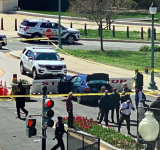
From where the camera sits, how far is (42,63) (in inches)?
1201

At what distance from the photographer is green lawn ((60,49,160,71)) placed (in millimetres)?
36250

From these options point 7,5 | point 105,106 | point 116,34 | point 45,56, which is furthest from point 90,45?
point 105,106

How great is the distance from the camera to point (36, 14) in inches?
2352

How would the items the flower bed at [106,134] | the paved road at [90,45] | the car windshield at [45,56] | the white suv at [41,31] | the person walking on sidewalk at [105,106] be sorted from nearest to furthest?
1. the flower bed at [106,134]
2. the person walking on sidewalk at [105,106]
3. the car windshield at [45,56]
4. the paved road at [90,45]
5. the white suv at [41,31]

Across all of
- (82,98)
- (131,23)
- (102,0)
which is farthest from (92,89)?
(131,23)

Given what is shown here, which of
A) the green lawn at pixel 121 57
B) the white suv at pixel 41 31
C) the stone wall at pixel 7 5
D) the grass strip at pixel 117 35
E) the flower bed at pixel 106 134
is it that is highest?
the stone wall at pixel 7 5

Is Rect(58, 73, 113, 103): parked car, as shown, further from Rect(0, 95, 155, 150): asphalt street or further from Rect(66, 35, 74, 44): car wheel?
Rect(66, 35, 74, 44): car wheel

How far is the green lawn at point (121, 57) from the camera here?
119 feet

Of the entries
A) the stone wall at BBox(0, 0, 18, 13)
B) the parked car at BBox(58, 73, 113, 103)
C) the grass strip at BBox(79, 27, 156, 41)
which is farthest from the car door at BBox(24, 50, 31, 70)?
the stone wall at BBox(0, 0, 18, 13)

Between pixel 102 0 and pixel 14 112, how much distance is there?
19.6 meters

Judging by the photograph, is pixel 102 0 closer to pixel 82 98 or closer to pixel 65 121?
pixel 82 98

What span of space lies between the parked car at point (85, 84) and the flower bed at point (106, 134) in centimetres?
377

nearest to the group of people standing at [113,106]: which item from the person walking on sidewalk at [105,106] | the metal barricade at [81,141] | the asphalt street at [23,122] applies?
the person walking on sidewalk at [105,106]

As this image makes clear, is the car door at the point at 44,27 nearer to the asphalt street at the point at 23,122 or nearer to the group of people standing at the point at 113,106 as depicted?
the asphalt street at the point at 23,122
